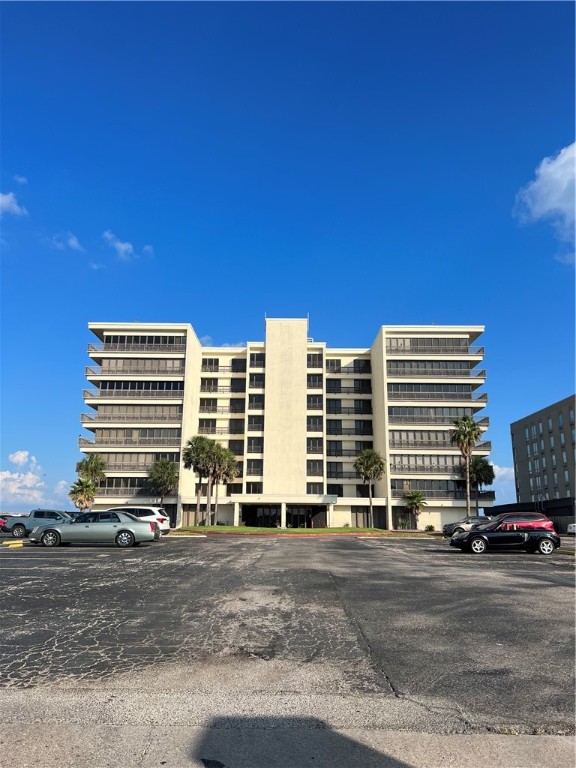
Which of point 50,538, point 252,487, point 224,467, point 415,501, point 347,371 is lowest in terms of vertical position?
point 50,538

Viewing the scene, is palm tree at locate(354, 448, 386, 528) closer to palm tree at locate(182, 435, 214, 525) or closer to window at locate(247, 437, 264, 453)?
window at locate(247, 437, 264, 453)

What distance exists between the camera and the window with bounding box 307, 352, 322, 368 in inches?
2776

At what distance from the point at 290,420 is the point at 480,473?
81.7ft

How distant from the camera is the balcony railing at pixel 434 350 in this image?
6700 centimetres

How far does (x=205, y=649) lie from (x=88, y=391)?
63.0 metres

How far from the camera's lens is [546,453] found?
76812 millimetres

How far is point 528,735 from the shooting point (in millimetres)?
3908

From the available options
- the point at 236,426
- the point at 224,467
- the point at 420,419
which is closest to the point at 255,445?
the point at 236,426

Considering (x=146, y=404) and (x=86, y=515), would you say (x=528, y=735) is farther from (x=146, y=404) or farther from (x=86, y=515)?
(x=146, y=404)

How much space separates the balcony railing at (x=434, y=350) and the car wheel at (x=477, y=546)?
158ft

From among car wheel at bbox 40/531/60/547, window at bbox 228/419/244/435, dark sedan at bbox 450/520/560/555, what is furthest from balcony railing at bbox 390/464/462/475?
car wheel at bbox 40/531/60/547

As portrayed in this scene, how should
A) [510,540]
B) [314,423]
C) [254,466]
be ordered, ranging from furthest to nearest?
[314,423]
[254,466]
[510,540]

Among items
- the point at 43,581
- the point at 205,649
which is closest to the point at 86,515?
the point at 43,581

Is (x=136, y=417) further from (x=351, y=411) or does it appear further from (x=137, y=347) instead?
(x=351, y=411)
